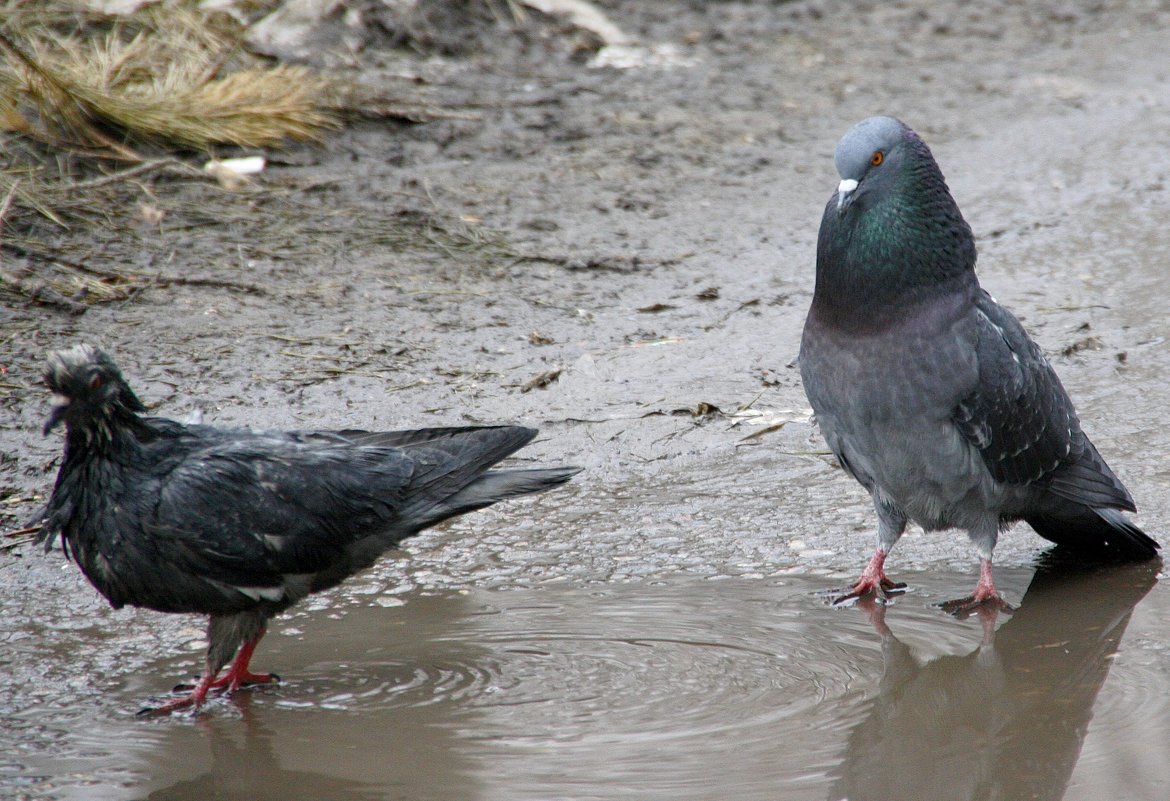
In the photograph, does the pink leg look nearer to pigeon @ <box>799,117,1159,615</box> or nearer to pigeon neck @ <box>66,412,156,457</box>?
pigeon neck @ <box>66,412,156,457</box>

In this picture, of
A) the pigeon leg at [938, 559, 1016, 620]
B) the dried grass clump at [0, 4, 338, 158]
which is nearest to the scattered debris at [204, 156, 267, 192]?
the dried grass clump at [0, 4, 338, 158]

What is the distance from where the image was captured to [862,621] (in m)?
4.03

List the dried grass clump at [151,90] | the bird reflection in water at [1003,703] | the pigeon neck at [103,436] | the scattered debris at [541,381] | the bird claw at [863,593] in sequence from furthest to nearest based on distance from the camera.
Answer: the dried grass clump at [151,90]
the scattered debris at [541,381]
the bird claw at [863,593]
the pigeon neck at [103,436]
the bird reflection in water at [1003,703]

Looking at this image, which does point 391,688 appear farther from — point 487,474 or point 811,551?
point 811,551

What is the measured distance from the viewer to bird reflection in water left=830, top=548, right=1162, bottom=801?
10.5ft

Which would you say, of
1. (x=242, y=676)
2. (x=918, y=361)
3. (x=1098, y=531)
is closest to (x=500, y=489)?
(x=242, y=676)

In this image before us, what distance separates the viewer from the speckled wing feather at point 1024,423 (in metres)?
3.99

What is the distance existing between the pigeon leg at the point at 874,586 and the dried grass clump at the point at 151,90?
4674 millimetres

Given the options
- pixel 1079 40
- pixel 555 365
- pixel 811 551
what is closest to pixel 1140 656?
pixel 811 551

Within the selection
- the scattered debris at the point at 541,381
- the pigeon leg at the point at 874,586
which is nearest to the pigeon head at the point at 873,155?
the pigeon leg at the point at 874,586

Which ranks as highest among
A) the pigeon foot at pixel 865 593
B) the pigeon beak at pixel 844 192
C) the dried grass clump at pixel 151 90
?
the dried grass clump at pixel 151 90

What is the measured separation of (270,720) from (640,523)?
1.58 meters

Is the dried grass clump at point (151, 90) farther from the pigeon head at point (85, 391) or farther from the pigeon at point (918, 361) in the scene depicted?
the pigeon at point (918, 361)

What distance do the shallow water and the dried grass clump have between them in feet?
13.0
